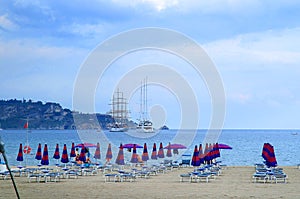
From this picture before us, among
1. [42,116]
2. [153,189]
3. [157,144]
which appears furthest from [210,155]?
[42,116]

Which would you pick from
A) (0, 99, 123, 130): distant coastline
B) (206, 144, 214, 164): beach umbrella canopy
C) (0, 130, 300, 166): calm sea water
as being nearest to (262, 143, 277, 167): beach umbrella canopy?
(206, 144, 214, 164): beach umbrella canopy

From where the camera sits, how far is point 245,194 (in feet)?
45.6

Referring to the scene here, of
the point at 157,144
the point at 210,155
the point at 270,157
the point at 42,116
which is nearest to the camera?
the point at 270,157

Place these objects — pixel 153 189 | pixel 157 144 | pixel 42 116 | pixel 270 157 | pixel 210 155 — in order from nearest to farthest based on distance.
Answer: pixel 153 189 < pixel 270 157 < pixel 210 155 < pixel 157 144 < pixel 42 116

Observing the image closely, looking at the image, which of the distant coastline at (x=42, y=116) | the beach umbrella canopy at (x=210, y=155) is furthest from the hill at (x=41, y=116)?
the beach umbrella canopy at (x=210, y=155)

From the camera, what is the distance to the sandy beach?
541 inches

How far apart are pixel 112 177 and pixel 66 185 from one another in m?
3.15

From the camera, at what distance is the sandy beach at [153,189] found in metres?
13.7

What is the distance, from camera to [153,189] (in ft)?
50.2

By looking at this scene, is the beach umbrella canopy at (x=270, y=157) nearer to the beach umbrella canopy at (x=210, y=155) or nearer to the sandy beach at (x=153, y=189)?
the sandy beach at (x=153, y=189)

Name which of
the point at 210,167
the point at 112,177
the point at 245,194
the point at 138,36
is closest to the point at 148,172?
the point at 112,177

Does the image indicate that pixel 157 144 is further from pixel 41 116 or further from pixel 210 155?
pixel 210 155

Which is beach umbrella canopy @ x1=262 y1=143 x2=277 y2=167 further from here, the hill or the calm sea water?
the hill

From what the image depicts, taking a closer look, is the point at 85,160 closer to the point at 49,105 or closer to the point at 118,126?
the point at 118,126
